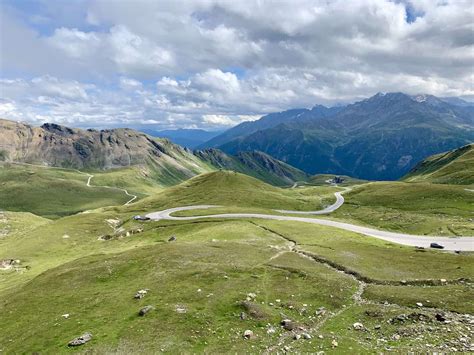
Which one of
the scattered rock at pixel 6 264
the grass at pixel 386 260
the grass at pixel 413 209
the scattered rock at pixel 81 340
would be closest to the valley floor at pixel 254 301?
the grass at pixel 386 260

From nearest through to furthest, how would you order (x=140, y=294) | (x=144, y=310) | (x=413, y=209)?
(x=144, y=310), (x=140, y=294), (x=413, y=209)

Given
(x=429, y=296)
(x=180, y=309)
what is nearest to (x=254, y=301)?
(x=180, y=309)

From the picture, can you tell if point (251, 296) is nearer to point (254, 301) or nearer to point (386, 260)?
point (254, 301)

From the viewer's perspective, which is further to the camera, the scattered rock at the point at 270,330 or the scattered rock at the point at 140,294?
the scattered rock at the point at 140,294

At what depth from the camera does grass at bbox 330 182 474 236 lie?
110312mm

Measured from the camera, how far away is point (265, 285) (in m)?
48.9

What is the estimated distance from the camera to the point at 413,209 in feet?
473

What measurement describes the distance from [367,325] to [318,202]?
150345 millimetres

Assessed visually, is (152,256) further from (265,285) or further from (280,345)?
(280,345)

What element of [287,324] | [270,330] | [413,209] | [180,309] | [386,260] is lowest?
[413,209]

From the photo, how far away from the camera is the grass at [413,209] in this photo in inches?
4343

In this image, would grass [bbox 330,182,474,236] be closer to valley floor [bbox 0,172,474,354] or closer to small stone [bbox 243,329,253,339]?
valley floor [bbox 0,172,474,354]

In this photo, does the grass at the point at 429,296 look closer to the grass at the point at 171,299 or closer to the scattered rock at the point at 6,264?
the grass at the point at 171,299

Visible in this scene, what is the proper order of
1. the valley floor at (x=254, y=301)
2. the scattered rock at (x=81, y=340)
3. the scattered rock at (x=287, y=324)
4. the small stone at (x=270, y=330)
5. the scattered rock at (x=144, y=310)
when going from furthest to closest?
the scattered rock at (x=144, y=310)
the scattered rock at (x=81, y=340)
the scattered rock at (x=287, y=324)
the small stone at (x=270, y=330)
the valley floor at (x=254, y=301)
